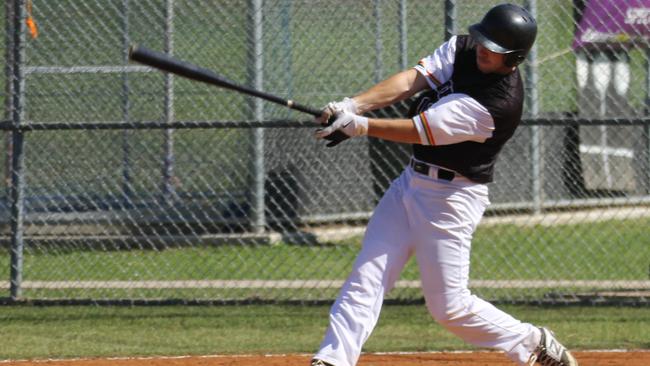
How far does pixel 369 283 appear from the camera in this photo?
487 centimetres

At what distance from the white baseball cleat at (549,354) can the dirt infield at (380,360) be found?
80 cm

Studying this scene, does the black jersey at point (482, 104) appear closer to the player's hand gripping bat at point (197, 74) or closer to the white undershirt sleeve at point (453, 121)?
the white undershirt sleeve at point (453, 121)

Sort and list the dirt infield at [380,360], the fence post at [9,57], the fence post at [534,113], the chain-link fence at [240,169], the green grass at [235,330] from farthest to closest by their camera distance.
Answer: the fence post at [534,113] < the chain-link fence at [240,169] < the fence post at [9,57] < the green grass at [235,330] < the dirt infield at [380,360]

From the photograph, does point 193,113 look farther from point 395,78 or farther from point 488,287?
point 395,78

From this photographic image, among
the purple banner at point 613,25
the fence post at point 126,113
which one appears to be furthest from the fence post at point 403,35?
the fence post at point 126,113

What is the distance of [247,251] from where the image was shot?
9203 mm

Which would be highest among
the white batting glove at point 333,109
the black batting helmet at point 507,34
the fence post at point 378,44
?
the black batting helmet at point 507,34

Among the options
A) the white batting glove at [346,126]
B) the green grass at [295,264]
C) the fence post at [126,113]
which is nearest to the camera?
the white batting glove at [346,126]

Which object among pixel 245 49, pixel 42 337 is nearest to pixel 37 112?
pixel 245 49

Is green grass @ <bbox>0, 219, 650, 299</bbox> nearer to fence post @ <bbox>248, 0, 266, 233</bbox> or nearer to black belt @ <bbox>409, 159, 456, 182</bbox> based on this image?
fence post @ <bbox>248, 0, 266, 233</bbox>

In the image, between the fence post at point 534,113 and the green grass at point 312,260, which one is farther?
the green grass at point 312,260

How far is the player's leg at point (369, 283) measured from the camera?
4.79 meters

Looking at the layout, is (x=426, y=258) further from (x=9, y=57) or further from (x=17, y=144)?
(x=9, y=57)

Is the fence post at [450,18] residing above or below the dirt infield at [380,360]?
above
